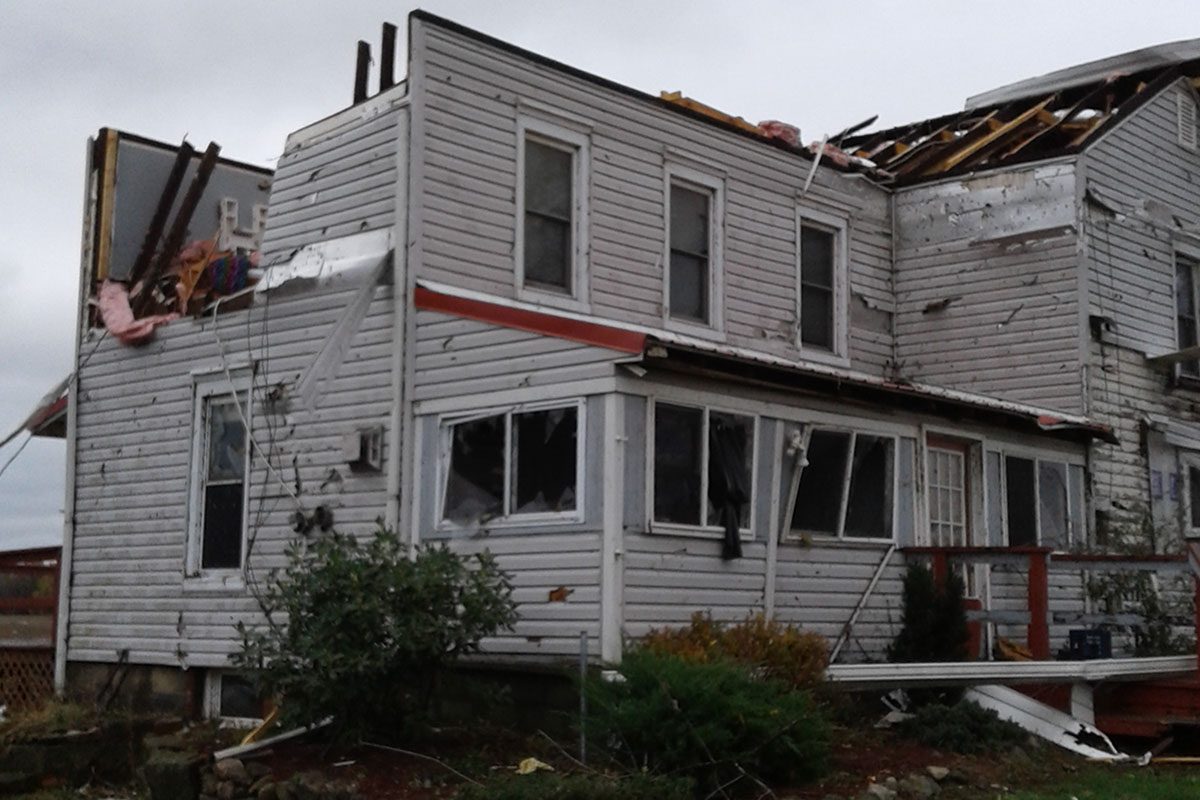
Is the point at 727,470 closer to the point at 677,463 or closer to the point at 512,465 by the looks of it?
the point at 677,463

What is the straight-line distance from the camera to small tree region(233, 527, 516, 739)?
36.2ft

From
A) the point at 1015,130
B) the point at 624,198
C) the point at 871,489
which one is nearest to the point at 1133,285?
the point at 1015,130

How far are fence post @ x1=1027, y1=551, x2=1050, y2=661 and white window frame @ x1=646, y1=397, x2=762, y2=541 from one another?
2611 millimetres

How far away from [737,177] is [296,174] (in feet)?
16.3

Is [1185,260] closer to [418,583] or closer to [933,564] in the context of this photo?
[933,564]

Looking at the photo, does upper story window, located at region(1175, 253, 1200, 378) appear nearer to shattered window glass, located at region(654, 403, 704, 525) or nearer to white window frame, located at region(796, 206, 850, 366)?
white window frame, located at region(796, 206, 850, 366)

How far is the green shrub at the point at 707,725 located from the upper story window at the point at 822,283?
324 inches

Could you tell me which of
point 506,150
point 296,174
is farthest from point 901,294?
point 296,174

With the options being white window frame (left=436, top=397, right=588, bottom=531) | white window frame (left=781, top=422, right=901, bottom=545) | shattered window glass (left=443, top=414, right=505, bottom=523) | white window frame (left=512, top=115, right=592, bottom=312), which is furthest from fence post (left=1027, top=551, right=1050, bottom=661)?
white window frame (left=512, top=115, right=592, bottom=312)

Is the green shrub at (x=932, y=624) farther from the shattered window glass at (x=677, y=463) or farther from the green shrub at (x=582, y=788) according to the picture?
the green shrub at (x=582, y=788)

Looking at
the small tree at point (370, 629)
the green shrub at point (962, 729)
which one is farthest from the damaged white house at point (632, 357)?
the green shrub at point (962, 729)

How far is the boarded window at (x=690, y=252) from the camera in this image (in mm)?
16781

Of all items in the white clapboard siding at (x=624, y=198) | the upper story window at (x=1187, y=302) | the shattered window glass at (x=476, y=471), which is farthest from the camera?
the upper story window at (x=1187, y=302)

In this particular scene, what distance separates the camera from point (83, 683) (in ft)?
53.9
